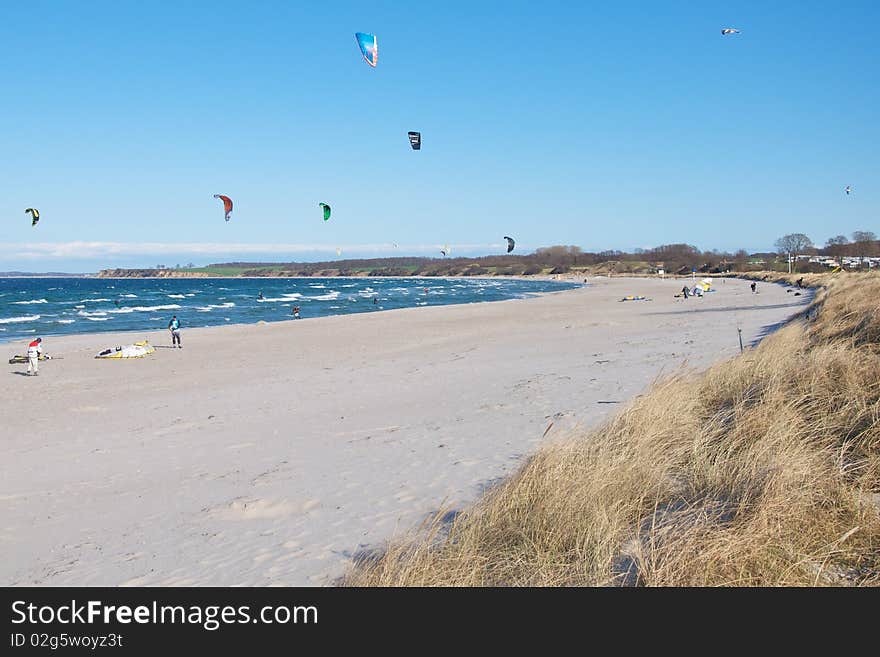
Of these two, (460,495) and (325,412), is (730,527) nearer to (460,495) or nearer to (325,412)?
(460,495)

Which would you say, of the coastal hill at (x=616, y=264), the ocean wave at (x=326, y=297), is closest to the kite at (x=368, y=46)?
the ocean wave at (x=326, y=297)

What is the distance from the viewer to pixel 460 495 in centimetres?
559

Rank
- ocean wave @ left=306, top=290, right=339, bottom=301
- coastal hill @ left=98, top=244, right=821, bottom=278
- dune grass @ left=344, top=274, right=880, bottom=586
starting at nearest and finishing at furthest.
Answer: dune grass @ left=344, top=274, right=880, bottom=586
ocean wave @ left=306, top=290, right=339, bottom=301
coastal hill @ left=98, top=244, right=821, bottom=278

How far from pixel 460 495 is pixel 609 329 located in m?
18.4

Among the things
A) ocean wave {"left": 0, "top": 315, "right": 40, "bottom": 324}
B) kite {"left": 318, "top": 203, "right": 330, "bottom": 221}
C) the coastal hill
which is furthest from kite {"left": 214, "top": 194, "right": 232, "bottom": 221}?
the coastal hill

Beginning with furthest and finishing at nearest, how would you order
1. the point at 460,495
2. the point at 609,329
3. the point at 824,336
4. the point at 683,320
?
1. the point at 683,320
2. the point at 609,329
3. the point at 824,336
4. the point at 460,495

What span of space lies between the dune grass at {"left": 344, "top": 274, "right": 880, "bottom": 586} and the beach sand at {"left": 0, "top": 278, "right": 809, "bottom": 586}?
0.99 metres

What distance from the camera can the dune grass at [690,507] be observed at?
10.5 ft

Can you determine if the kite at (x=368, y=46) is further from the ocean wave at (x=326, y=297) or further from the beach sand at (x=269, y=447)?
the ocean wave at (x=326, y=297)

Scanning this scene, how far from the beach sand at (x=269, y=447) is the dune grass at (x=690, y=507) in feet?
3.26

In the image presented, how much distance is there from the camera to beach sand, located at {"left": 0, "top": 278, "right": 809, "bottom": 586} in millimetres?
4859

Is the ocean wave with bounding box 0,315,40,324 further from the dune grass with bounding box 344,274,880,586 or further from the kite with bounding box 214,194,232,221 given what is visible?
the dune grass with bounding box 344,274,880,586

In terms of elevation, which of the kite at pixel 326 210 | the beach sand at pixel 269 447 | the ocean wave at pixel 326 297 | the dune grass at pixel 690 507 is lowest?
the beach sand at pixel 269 447
